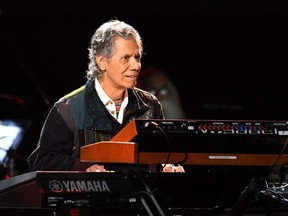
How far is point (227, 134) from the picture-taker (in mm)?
2523

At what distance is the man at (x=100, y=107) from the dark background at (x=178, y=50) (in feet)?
9.97

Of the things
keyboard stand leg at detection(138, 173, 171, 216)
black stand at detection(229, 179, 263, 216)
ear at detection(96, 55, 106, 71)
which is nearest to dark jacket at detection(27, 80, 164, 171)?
ear at detection(96, 55, 106, 71)

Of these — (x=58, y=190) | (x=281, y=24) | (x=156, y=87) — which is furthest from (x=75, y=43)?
(x=58, y=190)

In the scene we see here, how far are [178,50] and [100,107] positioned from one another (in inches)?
145

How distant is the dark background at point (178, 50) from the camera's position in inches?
260

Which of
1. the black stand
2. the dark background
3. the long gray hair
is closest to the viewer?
the black stand

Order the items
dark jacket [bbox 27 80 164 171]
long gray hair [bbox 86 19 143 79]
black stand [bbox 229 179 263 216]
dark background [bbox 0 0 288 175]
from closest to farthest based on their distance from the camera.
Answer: black stand [bbox 229 179 263 216] < dark jacket [bbox 27 80 164 171] < long gray hair [bbox 86 19 143 79] < dark background [bbox 0 0 288 175]

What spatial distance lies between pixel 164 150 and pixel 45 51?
4412 millimetres

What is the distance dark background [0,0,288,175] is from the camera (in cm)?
661

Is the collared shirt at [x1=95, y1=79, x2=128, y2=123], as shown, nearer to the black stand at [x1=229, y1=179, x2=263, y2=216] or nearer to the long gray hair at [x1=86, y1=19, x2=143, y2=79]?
the long gray hair at [x1=86, y1=19, x2=143, y2=79]

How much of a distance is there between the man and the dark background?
3.04 metres

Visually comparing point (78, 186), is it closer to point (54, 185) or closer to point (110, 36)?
point (54, 185)

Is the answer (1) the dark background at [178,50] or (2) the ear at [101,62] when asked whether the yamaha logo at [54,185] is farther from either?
(1) the dark background at [178,50]

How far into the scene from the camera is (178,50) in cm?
700
